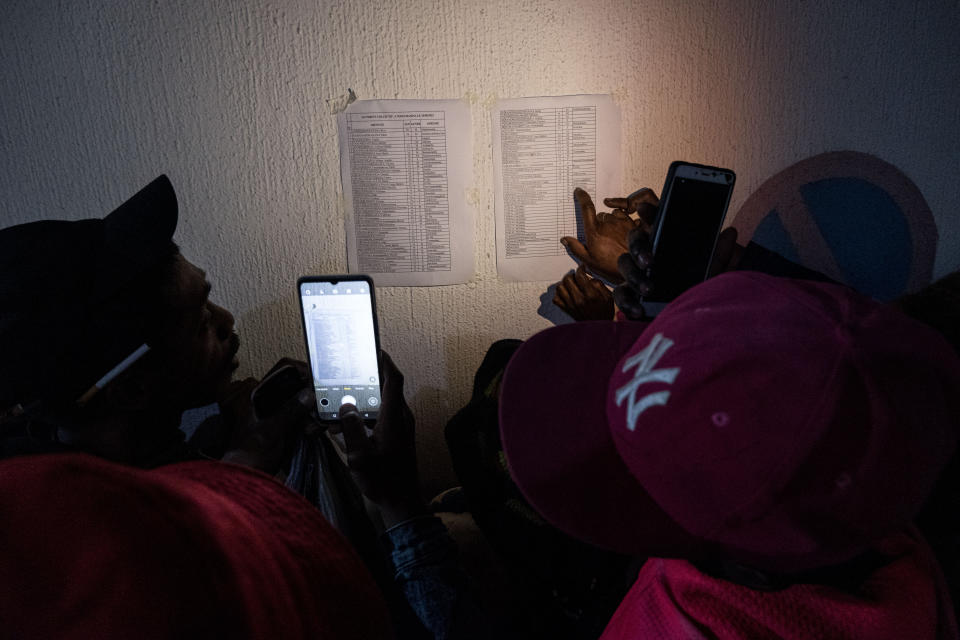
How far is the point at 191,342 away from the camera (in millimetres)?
629

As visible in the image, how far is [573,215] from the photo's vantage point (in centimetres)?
87

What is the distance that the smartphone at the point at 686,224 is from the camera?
0.73 meters

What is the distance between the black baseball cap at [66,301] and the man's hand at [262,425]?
27cm

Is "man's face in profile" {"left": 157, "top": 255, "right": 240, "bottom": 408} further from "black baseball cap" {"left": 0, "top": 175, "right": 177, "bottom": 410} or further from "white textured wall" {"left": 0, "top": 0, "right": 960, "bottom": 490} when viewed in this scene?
"white textured wall" {"left": 0, "top": 0, "right": 960, "bottom": 490}

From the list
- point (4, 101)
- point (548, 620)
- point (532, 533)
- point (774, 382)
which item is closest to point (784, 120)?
point (774, 382)

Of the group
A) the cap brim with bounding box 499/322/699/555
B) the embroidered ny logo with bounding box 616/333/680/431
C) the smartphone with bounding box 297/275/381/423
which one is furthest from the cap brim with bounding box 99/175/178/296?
the embroidered ny logo with bounding box 616/333/680/431

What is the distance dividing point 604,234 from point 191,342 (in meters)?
0.69

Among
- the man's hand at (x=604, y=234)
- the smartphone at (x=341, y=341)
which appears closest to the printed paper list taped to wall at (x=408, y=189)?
the smartphone at (x=341, y=341)

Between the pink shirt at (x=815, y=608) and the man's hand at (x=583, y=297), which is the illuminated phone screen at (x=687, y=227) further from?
the pink shirt at (x=815, y=608)

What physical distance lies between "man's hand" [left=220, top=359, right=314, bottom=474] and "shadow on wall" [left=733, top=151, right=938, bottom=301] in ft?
2.94

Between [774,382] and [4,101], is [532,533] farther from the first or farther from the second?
[4,101]

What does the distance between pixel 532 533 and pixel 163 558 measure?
0.56 metres

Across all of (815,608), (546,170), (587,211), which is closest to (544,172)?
(546,170)

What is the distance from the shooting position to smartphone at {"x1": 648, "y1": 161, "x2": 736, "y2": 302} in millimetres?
726
